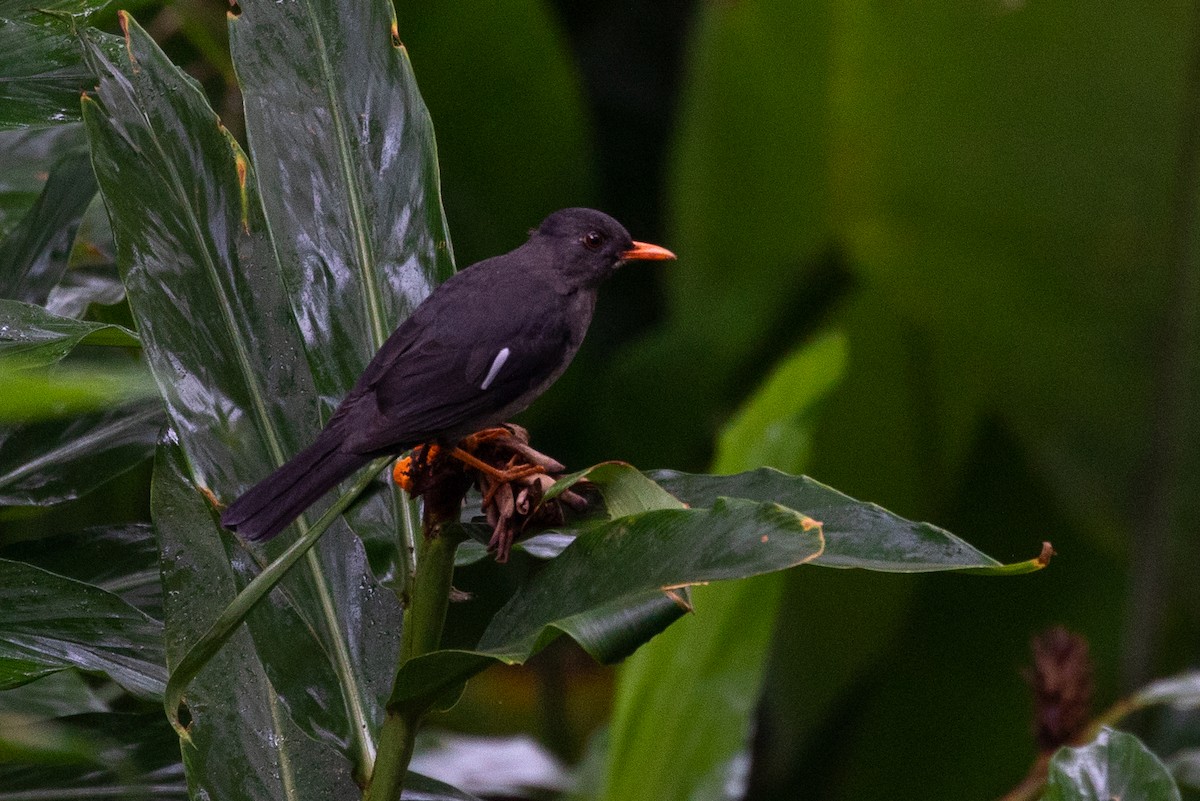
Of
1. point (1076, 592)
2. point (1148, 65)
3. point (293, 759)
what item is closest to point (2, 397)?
point (293, 759)

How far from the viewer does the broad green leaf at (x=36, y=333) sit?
3.00ft

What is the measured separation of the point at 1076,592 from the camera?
2.98 m

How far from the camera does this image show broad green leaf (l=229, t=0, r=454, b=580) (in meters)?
1.13

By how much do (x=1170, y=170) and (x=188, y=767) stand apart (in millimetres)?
2434

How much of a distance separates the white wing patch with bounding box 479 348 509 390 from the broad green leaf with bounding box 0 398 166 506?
31cm

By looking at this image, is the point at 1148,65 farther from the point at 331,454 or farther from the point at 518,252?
the point at 331,454

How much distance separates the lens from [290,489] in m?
1.04

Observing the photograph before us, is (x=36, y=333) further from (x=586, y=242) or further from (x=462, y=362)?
(x=586, y=242)

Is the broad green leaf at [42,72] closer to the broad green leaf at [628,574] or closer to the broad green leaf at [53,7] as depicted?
the broad green leaf at [53,7]

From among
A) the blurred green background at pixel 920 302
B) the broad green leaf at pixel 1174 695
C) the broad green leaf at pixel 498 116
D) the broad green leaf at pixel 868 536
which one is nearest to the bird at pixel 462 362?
the broad green leaf at pixel 868 536

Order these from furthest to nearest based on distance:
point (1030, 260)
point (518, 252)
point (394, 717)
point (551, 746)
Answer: point (551, 746), point (1030, 260), point (518, 252), point (394, 717)

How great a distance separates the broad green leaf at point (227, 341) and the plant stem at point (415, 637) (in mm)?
80

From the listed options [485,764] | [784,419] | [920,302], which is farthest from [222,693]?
[920,302]

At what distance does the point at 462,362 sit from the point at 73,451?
387 mm
